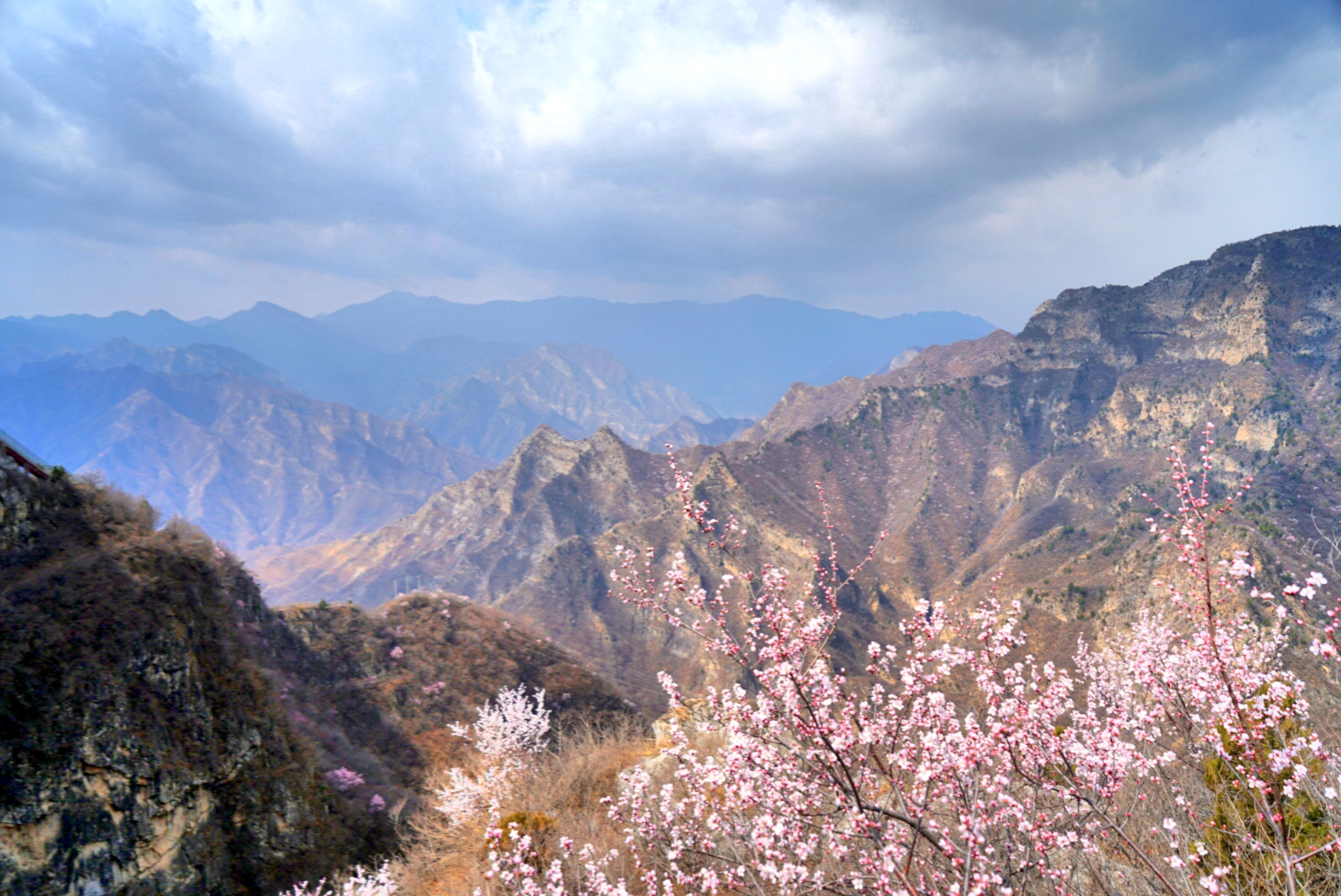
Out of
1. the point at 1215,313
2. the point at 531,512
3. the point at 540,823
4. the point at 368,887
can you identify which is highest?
the point at 1215,313

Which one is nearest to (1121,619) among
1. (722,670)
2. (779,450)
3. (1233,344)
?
(722,670)

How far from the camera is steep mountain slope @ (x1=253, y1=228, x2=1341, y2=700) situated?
288ft

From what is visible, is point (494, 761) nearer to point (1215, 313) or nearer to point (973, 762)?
point (973, 762)

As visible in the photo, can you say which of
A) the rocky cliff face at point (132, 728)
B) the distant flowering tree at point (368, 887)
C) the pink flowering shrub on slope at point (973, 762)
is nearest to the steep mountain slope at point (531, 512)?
the rocky cliff face at point (132, 728)

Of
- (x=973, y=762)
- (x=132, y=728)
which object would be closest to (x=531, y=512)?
(x=132, y=728)

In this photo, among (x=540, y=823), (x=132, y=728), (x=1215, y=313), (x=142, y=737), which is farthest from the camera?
(x=1215, y=313)

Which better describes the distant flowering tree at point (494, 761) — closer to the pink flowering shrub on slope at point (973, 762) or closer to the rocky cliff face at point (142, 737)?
the rocky cliff face at point (142, 737)

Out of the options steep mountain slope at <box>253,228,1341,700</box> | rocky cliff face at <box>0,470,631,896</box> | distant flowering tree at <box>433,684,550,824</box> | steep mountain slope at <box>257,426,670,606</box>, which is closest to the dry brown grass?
distant flowering tree at <box>433,684,550,824</box>

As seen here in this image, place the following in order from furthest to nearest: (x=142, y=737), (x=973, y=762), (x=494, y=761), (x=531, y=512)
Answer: (x=531, y=512) < (x=494, y=761) < (x=142, y=737) < (x=973, y=762)

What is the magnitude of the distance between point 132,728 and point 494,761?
14.0m

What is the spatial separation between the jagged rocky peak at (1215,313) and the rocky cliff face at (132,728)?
180617mm

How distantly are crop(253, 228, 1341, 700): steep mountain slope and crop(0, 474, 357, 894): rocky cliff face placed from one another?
7002 centimetres

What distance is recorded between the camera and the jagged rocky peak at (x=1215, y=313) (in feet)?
426

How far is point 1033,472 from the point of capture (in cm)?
13812
